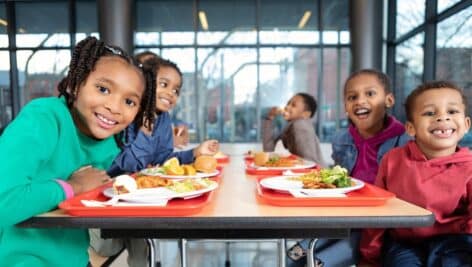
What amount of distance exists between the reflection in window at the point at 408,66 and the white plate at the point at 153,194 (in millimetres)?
4764

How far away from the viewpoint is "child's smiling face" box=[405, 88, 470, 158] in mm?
1297

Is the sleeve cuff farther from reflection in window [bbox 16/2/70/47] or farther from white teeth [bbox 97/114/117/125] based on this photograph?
reflection in window [bbox 16/2/70/47]

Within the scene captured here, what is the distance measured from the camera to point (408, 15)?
236 inches

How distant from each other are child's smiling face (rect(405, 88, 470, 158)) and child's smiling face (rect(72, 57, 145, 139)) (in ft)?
3.14

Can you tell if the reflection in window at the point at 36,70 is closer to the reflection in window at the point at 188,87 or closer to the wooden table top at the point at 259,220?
the reflection in window at the point at 188,87

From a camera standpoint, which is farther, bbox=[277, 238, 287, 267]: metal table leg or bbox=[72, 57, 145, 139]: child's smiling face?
bbox=[277, 238, 287, 267]: metal table leg

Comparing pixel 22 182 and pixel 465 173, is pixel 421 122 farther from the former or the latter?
pixel 22 182

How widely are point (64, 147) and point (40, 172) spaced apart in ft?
0.30

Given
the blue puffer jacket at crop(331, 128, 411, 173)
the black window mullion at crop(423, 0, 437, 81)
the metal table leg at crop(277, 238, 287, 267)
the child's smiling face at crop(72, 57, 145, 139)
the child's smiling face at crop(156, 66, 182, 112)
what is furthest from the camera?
the black window mullion at crop(423, 0, 437, 81)

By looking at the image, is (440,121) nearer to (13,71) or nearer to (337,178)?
(337,178)

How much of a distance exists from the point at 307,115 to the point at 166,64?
1538 millimetres

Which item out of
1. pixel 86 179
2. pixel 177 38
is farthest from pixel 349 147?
pixel 177 38

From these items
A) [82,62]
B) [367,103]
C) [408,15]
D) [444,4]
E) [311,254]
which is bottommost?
[311,254]

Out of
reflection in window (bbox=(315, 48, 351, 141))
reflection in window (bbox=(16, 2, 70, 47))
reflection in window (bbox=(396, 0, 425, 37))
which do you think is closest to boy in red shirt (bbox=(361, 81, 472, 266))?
reflection in window (bbox=(396, 0, 425, 37))
